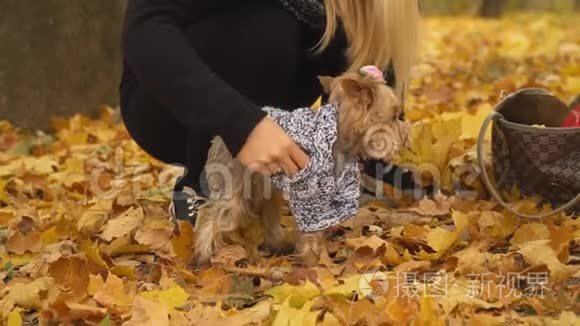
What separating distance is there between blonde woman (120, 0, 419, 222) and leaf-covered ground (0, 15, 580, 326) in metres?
0.26

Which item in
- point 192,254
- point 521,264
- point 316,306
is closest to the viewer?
point 316,306

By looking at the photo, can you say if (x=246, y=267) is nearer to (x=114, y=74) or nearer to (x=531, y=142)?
(x=531, y=142)

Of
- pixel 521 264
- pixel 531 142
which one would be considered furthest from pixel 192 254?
pixel 531 142

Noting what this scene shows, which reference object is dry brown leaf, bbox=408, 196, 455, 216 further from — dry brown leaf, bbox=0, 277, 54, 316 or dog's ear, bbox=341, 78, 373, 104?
dry brown leaf, bbox=0, 277, 54, 316

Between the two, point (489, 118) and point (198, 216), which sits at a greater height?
point (489, 118)

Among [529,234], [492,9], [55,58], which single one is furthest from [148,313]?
[492,9]

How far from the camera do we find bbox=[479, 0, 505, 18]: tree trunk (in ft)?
41.6

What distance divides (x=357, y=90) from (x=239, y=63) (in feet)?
1.83

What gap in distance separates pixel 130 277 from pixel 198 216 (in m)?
0.25

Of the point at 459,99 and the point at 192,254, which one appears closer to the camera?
the point at 192,254

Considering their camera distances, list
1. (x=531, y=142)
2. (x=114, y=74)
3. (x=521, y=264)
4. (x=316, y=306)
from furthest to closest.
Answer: (x=114, y=74) → (x=531, y=142) → (x=521, y=264) → (x=316, y=306)

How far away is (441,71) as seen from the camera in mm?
6551

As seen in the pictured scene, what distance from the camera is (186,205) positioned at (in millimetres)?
2697

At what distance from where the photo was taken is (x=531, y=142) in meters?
2.66
